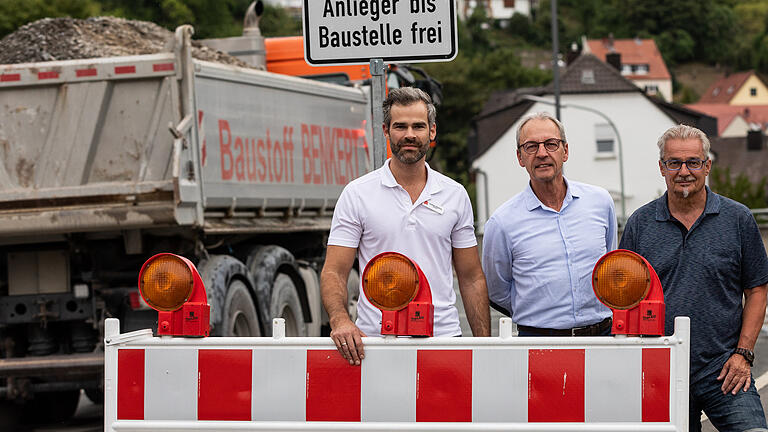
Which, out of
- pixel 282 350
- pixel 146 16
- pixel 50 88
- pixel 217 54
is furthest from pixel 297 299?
pixel 146 16

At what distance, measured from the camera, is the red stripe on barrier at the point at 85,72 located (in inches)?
380

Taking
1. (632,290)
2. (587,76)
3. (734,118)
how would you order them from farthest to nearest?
1. (734,118)
2. (587,76)
3. (632,290)

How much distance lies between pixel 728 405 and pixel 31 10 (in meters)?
49.1

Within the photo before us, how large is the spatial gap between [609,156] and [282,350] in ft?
217

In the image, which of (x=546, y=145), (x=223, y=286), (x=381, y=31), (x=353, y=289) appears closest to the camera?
(x=546, y=145)

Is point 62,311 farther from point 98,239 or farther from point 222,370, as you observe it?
point 222,370

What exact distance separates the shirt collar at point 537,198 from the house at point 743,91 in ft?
537

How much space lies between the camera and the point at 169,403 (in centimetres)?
419

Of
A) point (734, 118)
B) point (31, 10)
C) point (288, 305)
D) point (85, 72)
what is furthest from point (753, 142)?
point (85, 72)

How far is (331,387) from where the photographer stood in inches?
161

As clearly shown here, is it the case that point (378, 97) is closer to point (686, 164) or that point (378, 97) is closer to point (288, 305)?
point (686, 164)

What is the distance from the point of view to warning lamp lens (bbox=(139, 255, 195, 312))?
4.14m

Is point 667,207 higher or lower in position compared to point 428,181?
lower

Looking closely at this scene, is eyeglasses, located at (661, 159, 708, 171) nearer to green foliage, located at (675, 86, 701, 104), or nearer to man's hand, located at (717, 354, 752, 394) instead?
man's hand, located at (717, 354, 752, 394)
